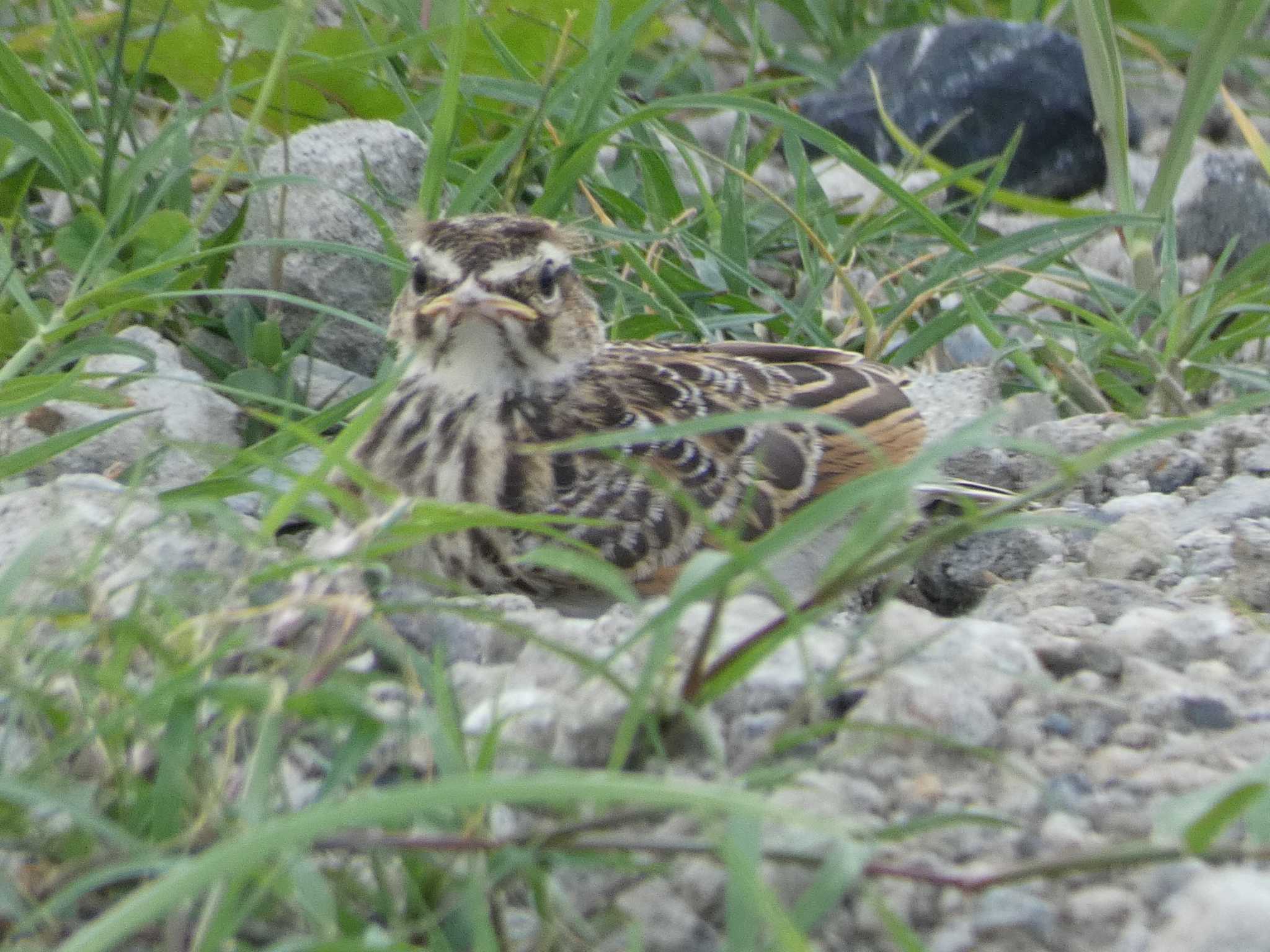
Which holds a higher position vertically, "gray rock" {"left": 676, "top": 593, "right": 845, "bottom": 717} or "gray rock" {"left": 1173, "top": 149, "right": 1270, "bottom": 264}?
"gray rock" {"left": 676, "top": 593, "right": 845, "bottom": 717}

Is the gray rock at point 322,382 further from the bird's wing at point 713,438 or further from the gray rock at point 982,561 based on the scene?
the gray rock at point 982,561

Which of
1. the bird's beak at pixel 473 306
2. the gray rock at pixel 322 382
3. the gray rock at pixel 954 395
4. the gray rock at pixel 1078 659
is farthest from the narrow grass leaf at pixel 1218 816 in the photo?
the gray rock at pixel 322 382

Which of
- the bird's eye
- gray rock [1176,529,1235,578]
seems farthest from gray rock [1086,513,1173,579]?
the bird's eye

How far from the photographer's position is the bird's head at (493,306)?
4.43 metres

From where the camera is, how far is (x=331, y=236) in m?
5.50

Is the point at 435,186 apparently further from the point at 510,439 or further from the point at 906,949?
the point at 906,949

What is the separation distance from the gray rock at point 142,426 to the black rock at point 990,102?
144 inches

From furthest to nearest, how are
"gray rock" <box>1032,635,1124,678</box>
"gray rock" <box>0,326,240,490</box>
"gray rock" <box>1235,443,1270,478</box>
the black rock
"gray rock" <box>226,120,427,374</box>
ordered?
the black rock
"gray rock" <box>226,120,427,374</box>
"gray rock" <box>1235,443,1270,478</box>
"gray rock" <box>0,326,240,490</box>
"gray rock" <box>1032,635,1124,678</box>

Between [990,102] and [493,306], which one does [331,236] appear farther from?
[990,102]

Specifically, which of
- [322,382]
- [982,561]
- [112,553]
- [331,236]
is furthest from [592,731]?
[331,236]

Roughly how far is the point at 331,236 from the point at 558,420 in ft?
4.30

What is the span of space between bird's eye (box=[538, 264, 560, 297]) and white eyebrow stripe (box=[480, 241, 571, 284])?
18 mm

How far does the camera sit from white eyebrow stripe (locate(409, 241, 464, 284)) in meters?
4.44

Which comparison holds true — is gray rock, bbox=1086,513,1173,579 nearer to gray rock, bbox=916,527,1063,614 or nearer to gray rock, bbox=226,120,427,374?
gray rock, bbox=916,527,1063,614
